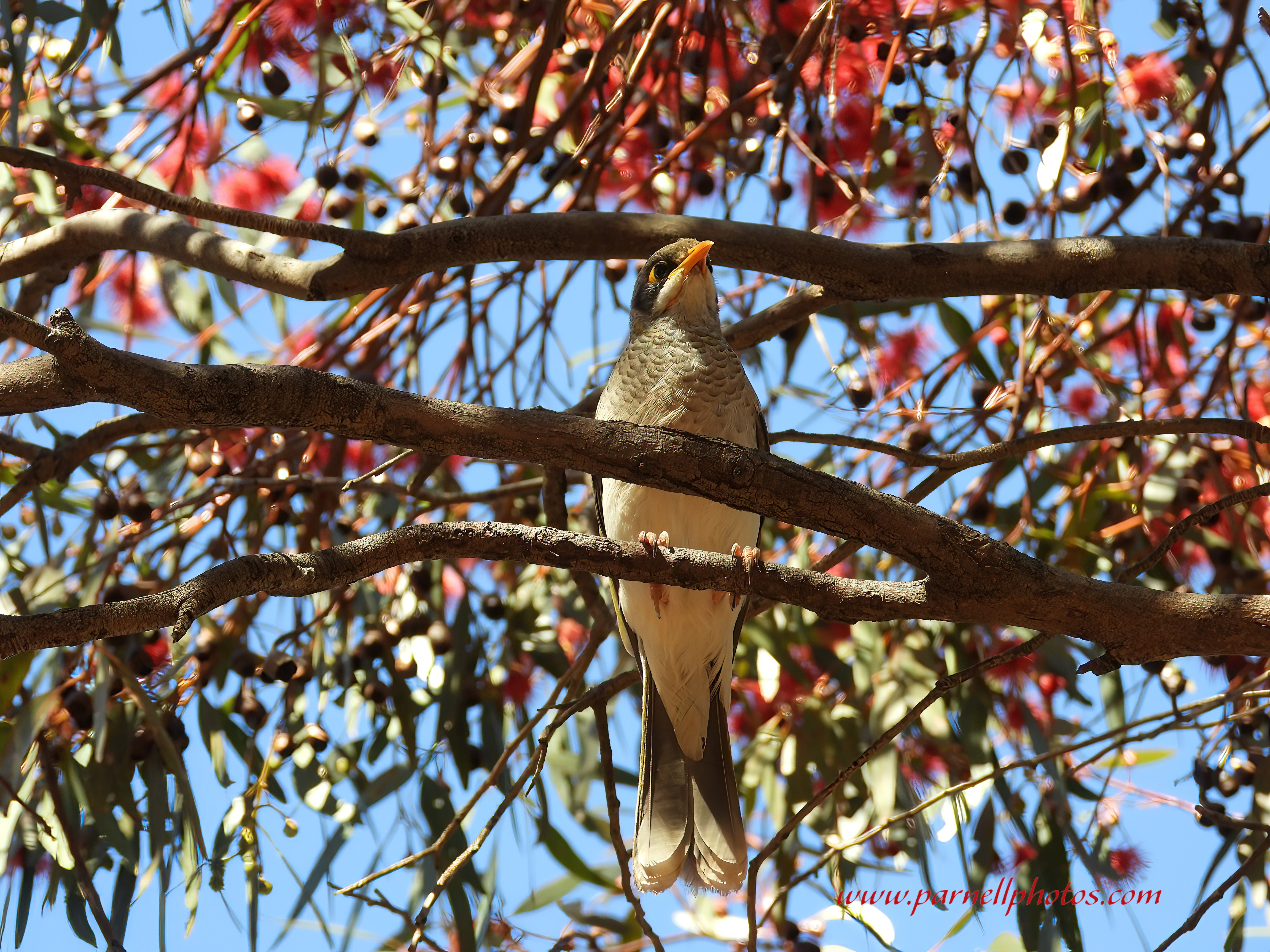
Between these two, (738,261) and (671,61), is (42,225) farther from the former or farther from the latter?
(738,261)

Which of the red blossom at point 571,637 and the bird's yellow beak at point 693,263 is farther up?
the bird's yellow beak at point 693,263

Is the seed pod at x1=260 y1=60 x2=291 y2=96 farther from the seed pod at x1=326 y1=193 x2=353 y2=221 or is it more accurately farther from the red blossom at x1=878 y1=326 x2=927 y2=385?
the red blossom at x1=878 y1=326 x2=927 y2=385

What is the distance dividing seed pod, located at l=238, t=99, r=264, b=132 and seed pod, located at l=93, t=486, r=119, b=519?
3.21ft

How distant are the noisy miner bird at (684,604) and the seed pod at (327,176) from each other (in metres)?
0.85

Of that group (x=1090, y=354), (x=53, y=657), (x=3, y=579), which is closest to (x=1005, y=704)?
(x=1090, y=354)

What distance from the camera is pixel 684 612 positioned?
2898mm

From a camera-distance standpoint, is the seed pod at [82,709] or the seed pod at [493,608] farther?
the seed pod at [493,608]

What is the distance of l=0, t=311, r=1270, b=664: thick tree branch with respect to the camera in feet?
4.76

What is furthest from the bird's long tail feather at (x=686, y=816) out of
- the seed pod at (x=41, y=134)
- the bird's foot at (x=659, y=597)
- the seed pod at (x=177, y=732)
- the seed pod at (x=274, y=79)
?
the seed pod at (x=41, y=134)

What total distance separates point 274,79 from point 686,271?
123 cm

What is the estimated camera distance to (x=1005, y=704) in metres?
3.16

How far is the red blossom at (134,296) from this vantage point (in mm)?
3230

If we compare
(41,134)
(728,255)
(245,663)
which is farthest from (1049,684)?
(41,134)

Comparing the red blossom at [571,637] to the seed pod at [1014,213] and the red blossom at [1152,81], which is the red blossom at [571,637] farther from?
the red blossom at [1152,81]
